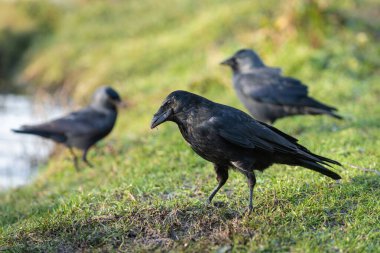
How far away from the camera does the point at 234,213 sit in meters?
4.86

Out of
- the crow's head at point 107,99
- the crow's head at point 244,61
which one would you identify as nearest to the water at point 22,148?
the crow's head at point 107,99

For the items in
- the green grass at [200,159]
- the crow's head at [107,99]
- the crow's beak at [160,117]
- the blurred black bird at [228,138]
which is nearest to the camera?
the green grass at [200,159]

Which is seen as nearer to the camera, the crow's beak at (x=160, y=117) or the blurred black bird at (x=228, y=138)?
the blurred black bird at (x=228, y=138)

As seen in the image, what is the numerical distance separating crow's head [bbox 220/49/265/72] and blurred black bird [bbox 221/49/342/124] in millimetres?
179

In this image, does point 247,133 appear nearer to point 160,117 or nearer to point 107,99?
point 160,117

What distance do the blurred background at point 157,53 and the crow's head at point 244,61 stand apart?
1.04 metres

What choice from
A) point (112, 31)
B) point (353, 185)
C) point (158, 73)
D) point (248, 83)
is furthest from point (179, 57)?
point (353, 185)

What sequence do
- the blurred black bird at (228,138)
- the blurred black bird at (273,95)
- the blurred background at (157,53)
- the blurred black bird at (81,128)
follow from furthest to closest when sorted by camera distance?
the blurred background at (157,53), the blurred black bird at (81,128), the blurred black bird at (273,95), the blurred black bird at (228,138)

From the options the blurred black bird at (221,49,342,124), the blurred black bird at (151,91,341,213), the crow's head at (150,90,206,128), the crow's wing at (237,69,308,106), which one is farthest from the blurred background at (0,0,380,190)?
the crow's head at (150,90,206,128)

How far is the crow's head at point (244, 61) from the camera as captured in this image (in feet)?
29.9

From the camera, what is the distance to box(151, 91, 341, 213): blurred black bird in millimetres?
4727

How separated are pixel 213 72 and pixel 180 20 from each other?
26.8 ft

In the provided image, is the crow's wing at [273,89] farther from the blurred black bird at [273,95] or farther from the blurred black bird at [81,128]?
the blurred black bird at [81,128]

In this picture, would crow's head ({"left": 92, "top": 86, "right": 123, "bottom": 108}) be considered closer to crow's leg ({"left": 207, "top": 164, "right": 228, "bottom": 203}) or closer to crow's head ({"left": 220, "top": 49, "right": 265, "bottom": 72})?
crow's head ({"left": 220, "top": 49, "right": 265, "bottom": 72})
